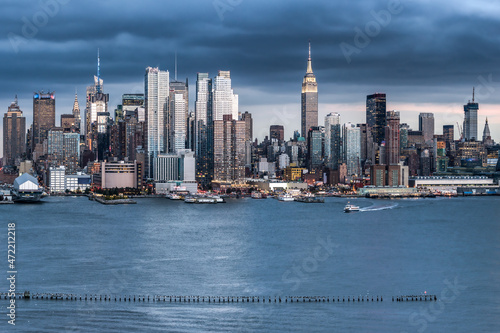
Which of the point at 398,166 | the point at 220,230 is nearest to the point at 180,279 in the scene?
the point at 220,230

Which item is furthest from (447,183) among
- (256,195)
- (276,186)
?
(256,195)

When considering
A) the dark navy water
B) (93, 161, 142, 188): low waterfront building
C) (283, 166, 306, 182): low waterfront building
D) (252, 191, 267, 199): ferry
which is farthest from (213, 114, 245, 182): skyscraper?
the dark navy water

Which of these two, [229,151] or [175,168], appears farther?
[175,168]

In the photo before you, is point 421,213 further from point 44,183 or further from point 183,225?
point 44,183

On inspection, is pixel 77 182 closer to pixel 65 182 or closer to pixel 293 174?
pixel 65 182

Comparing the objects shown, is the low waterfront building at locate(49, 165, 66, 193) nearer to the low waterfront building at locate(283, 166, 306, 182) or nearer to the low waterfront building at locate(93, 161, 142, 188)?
the low waterfront building at locate(93, 161, 142, 188)

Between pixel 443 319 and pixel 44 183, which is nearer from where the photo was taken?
pixel 443 319
